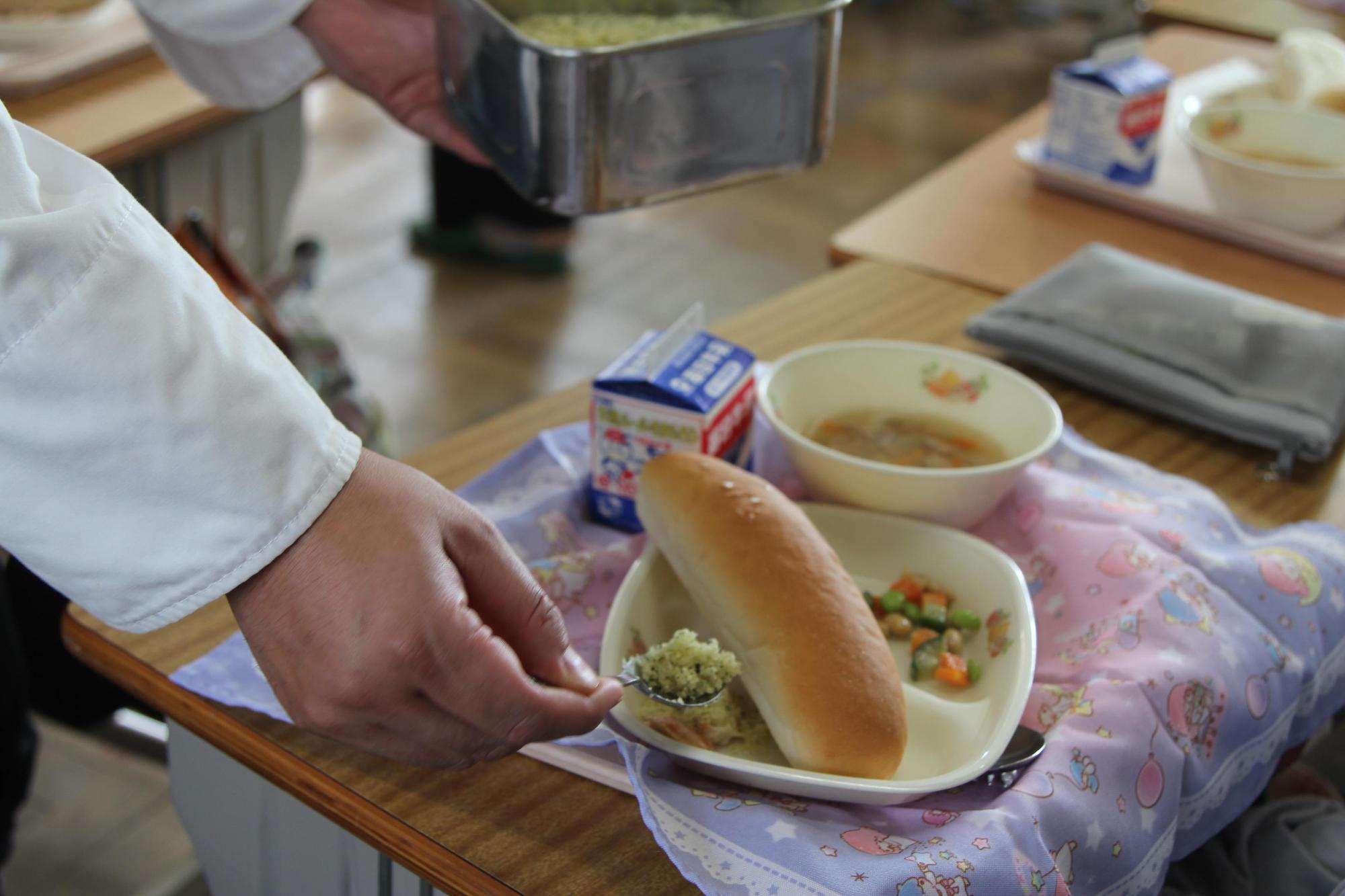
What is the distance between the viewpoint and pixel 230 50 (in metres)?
1.15

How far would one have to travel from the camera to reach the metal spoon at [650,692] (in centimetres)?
66

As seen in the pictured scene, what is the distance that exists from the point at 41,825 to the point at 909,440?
1.32m

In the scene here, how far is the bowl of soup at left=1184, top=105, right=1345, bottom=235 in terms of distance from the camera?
4.08ft

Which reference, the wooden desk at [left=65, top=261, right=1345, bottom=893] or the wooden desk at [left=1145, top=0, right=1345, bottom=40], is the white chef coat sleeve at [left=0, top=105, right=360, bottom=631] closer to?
the wooden desk at [left=65, top=261, right=1345, bottom=893]

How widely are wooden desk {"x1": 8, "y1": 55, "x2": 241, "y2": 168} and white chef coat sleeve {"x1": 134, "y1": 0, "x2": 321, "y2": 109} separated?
22cm

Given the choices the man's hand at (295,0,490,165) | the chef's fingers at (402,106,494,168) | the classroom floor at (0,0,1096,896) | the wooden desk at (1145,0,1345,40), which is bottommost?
the classroom floor at (0,0,1096,896)

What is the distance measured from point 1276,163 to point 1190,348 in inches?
17.1

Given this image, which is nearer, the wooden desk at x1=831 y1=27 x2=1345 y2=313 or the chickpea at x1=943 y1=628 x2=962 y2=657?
the chickpea at x1=943 y1=628 x2=962 y2=657

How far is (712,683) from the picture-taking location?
0.68 meters

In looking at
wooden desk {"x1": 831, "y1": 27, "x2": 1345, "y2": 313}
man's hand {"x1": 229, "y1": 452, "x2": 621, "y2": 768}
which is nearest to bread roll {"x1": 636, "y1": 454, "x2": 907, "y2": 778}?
man's hand {"x1": 229, "y1": 452, "x2": 621, "y2": 768}

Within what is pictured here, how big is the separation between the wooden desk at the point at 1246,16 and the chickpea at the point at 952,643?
1.54 metres

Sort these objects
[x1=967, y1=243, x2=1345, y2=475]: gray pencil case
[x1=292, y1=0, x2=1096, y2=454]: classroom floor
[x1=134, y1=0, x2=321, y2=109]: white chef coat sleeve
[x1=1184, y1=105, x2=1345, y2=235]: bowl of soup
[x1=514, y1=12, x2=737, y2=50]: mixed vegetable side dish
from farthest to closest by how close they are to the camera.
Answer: [x1=292, y1=0, x2=1096, y2=454]: classroom floor
[x1=1184, y1=105, x2=1345, y2=235]: bowl of soup
[x1=134, y1=0, x2=321, y2=109]: white chef coat sleeve
[x1=967, y1=243, x2=1345, y2=475]: gray pencil case
[x1=514, y1=12, x2=737, y2=50]: mixed vegetable side dish

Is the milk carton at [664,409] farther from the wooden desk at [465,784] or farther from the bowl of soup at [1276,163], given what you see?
the bowl of soup at [1276,163]

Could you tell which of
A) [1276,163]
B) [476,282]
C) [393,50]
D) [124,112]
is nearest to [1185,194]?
[1276,163]
